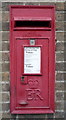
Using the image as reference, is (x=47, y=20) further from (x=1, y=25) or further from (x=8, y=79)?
(x=8, y=79)

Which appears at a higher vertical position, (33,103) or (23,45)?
(23,45)

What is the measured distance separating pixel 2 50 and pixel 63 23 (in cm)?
92

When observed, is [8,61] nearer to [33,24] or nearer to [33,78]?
[33,78]

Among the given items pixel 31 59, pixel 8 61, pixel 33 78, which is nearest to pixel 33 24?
pixel 31 59

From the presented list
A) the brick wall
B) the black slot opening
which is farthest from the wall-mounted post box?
the brick wall

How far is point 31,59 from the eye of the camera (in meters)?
3.68

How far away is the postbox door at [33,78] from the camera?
3663mm

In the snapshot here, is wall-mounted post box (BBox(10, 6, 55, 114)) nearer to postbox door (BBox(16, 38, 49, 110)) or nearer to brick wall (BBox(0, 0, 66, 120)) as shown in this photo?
postbox door (BBox(16, 38, 49, 110))

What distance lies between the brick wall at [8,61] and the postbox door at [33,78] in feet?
0.56

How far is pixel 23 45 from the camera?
12.0 feet

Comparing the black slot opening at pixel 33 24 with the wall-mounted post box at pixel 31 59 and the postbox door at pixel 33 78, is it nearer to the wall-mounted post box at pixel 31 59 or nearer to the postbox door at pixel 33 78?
the wall-mounted post box at pixel 31 59

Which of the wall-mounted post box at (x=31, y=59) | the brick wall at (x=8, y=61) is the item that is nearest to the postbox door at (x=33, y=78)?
the wall-mounted post box at (x=31, y=59)

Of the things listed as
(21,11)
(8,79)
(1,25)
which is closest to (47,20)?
(21,11)

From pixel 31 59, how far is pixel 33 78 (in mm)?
259
